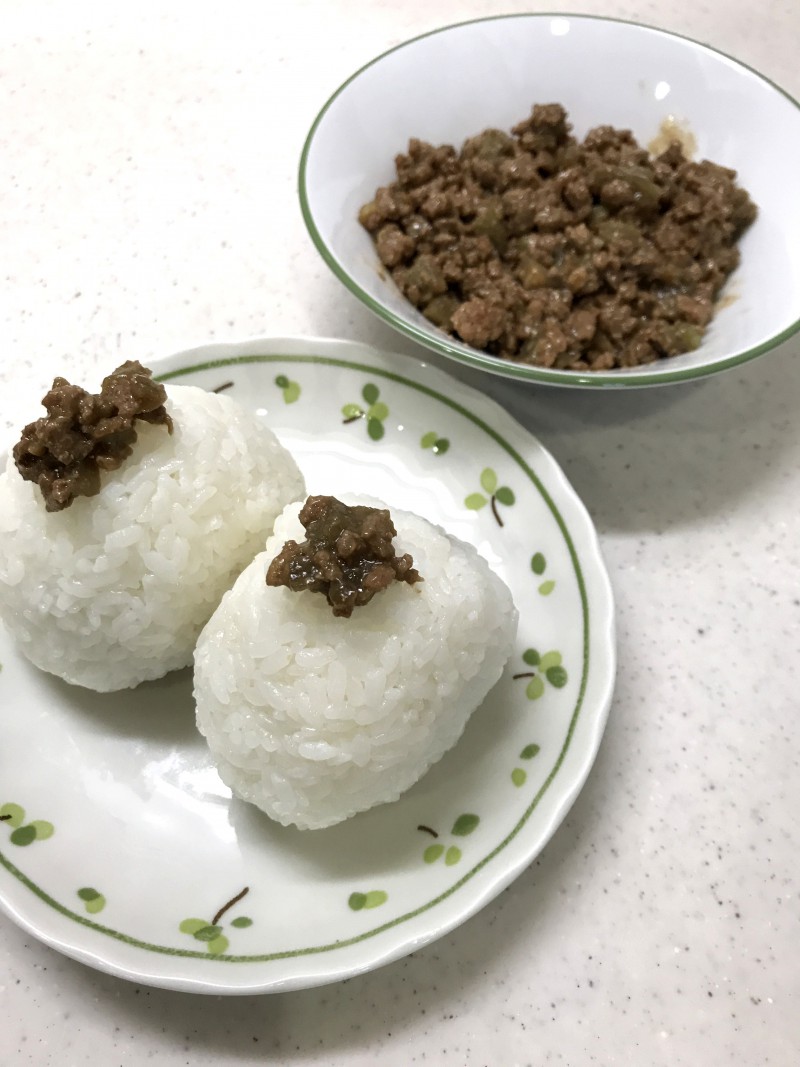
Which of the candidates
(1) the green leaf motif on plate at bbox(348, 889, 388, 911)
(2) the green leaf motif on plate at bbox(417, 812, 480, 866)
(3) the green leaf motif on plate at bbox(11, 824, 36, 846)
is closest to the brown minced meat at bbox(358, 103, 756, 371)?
(2) the green leaf motif on plate at bbox(417, 812, 480, 866)

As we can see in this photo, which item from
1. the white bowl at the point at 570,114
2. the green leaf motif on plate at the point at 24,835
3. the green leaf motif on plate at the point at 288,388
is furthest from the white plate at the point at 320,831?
the white bowl at the point at 570,114

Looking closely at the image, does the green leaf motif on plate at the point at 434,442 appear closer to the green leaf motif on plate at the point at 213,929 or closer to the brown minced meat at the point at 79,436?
the brown minced meat at the point at 79,436

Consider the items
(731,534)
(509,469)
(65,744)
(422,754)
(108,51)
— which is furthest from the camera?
(108,51)

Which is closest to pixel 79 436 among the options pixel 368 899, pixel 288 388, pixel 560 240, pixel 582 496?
A: pixel 288 388

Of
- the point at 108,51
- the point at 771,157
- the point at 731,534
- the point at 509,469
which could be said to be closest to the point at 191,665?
the point at 509,469

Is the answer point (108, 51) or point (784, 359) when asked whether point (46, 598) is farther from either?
point (108, 51)

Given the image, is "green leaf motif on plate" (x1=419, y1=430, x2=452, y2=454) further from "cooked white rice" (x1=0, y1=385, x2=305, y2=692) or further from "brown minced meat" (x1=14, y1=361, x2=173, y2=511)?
"brown minced meat" (x1=14, y1=361, x2=173, y2=511)
